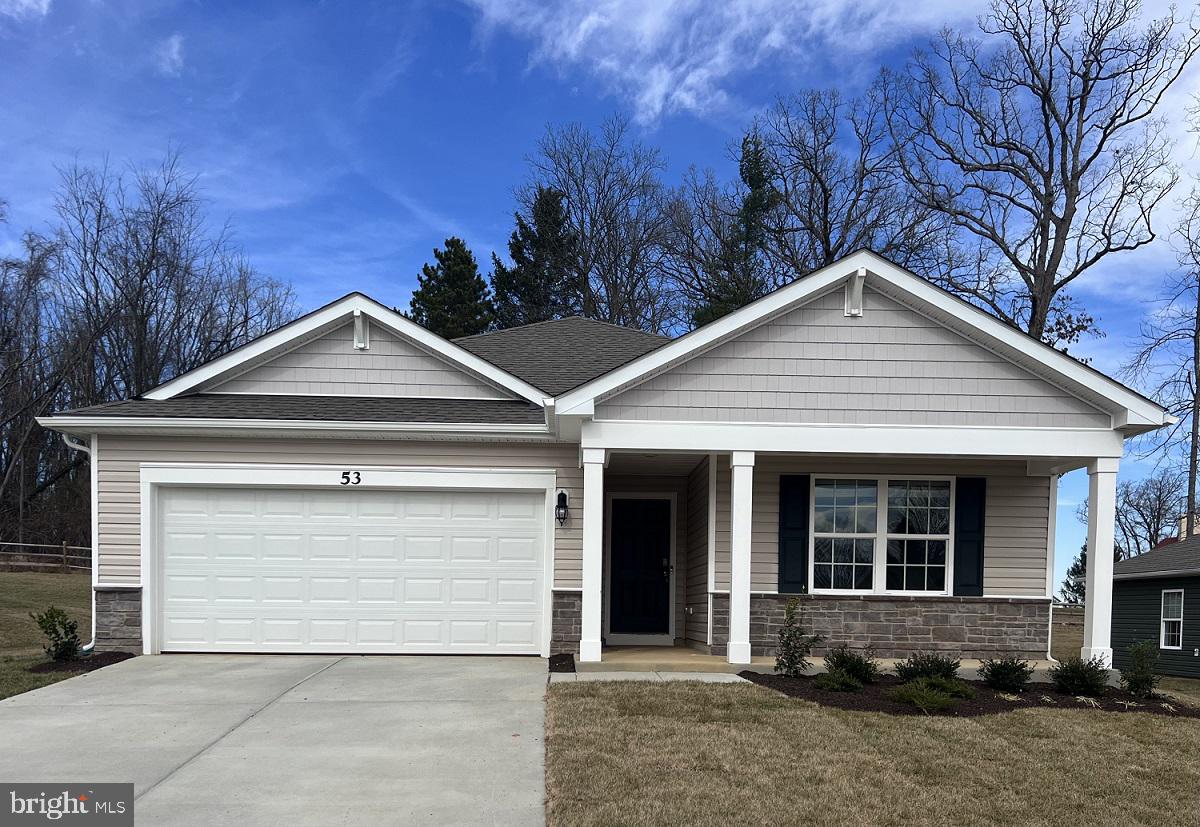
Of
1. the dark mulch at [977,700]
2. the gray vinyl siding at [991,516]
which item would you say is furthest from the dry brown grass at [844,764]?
the gray vinyl siding at [991,516]

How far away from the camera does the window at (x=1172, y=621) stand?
1978cm

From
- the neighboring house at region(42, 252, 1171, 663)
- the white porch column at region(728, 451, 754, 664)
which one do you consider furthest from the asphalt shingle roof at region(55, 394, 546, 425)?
the white porch column at region(728, 451, 754, 664)

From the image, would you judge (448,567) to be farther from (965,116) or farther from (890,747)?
(965,116)

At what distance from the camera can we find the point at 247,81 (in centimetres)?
2117

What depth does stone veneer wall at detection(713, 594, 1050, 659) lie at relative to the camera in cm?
1063

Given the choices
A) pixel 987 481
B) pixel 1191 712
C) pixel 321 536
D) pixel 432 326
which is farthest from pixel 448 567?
pixel 432 326

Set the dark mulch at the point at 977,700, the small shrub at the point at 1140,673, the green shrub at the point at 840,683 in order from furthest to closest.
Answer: the small shrub at the point at 1140,673, the green shrub at the point at 840,683, the dark mulch at the point at 977,700

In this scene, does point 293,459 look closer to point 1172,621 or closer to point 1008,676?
point 1008,676

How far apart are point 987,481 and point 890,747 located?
5343 millimetres

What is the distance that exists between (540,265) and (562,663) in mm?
23705

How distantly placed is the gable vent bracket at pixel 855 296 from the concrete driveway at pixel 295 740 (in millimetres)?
5151

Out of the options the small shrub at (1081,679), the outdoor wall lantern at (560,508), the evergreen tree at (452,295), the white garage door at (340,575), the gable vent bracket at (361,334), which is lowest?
the small shrub at (1081,679)

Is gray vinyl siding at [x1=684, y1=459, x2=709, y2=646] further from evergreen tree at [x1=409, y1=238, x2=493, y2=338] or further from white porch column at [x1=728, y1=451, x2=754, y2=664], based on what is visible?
evergreen tree at [x1=409, y1=238, x2=493, y2=338]

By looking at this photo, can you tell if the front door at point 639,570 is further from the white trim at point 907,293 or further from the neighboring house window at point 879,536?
the white trim at point 907,293
